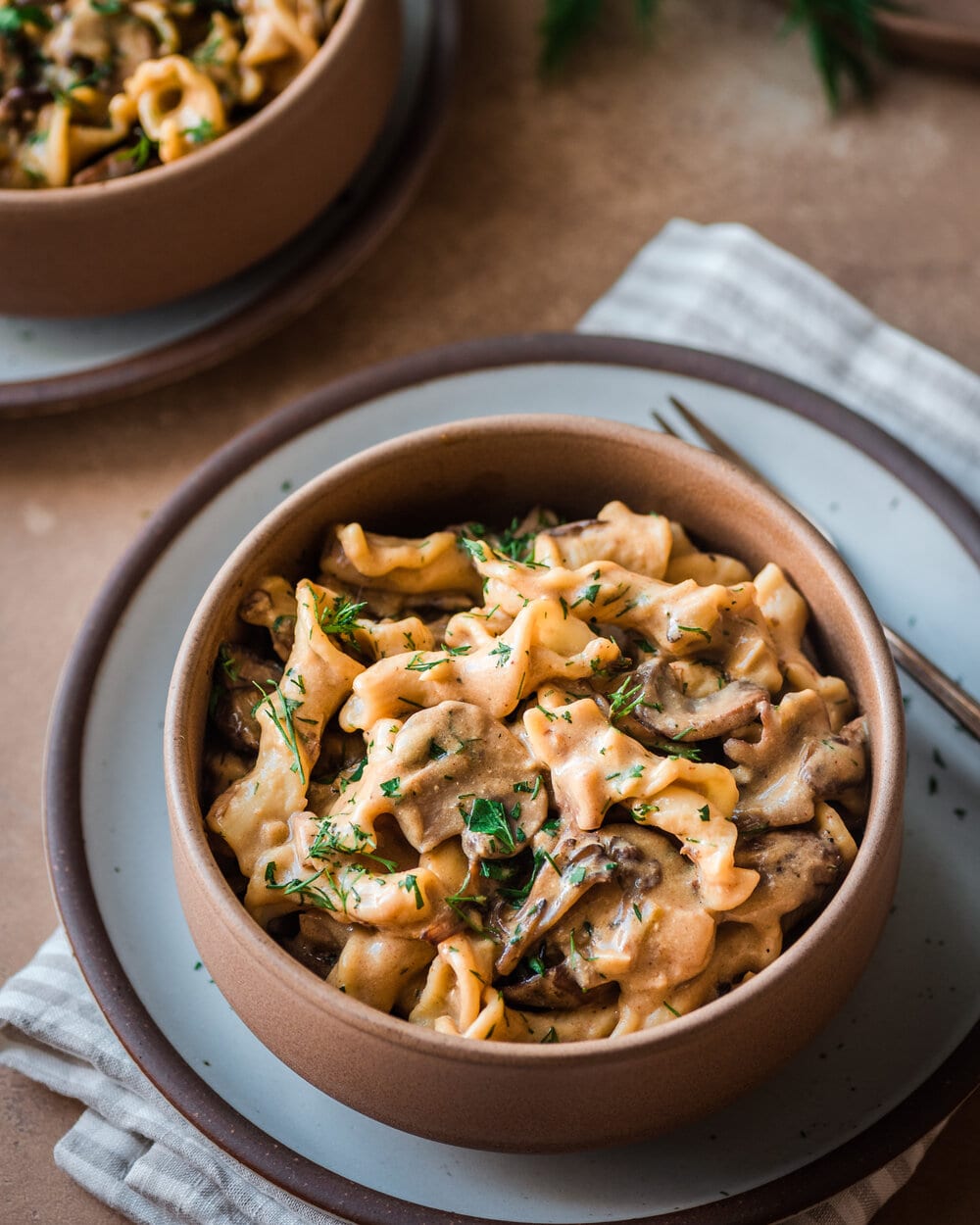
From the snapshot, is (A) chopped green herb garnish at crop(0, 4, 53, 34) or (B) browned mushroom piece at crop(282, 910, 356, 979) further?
(A) chopped green herb garnish at crop(0, 4, 53, 34)

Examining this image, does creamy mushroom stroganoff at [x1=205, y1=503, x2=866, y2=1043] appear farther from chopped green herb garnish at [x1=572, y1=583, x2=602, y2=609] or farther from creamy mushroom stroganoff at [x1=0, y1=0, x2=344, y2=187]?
creamy mushroom stroganoff at [x1=0, y1=0, x2=344, y2=187]

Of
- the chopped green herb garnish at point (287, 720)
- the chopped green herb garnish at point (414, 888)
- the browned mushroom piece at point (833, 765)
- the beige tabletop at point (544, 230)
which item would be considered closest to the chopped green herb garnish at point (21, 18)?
the beige tabletop at point (544, 230)

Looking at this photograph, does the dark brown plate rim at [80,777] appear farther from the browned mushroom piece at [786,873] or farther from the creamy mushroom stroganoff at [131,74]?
the creamy mushroom stroganoff at [131,74]

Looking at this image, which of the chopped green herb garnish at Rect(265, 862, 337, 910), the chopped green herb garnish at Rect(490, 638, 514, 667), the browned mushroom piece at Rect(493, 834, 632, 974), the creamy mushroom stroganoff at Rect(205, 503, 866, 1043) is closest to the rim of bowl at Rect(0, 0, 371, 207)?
the creamy mushroom stroganoff at Rect(205, 503, 866, 1043)

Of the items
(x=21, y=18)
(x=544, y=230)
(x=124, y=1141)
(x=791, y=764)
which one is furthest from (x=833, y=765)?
(x=21, y=18)

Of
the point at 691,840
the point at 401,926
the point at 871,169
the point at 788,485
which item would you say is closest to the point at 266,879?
the point at 401,926

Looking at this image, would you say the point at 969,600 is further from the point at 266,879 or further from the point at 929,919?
the point at 266,879

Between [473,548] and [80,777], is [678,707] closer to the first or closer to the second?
[473,548]
